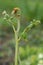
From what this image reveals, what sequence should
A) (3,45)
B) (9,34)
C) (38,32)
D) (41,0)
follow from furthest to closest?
(41,0) < (38,32) < (9,34) < (3,45)

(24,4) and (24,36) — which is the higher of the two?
(24,36)

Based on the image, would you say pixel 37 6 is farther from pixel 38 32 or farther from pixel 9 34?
pixel 9 34

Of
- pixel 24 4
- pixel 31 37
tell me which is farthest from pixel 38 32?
pixel 24 4

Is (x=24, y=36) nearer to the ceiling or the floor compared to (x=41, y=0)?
nearer to the ceiling

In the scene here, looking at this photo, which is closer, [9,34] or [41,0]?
[9,34]

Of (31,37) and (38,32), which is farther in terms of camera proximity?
(38,32)

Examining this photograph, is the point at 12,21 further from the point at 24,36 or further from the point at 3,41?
the point at 3,41

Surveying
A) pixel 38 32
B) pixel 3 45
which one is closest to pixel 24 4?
pixel 38 32

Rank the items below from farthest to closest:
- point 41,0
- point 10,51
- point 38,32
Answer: point 41,0 < point 38,32 < point 10,51

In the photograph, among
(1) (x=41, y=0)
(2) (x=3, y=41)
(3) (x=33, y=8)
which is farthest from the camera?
(1) (x=41, y=0)
